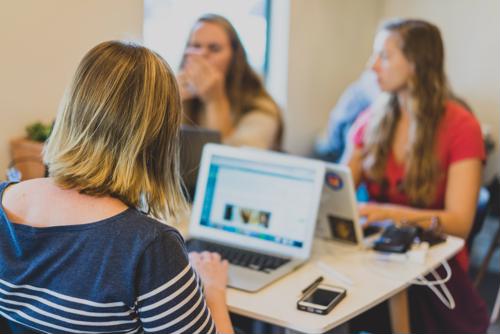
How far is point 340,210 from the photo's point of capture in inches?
70.6

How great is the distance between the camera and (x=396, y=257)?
5.61ft

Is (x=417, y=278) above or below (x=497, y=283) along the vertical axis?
above

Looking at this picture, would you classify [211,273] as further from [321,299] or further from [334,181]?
[334,181]

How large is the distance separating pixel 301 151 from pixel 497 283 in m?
1.33

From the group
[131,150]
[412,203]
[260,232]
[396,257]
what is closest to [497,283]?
[412,203]

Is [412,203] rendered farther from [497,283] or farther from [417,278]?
[497,283]

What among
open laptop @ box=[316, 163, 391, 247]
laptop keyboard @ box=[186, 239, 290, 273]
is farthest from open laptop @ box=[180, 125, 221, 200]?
open laptop @ box=[316, 163, 391, 247]

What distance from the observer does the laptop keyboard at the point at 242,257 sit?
1.61 m

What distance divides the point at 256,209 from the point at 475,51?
2152 mm

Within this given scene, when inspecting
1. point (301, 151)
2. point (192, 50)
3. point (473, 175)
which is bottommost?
point (301, 151)

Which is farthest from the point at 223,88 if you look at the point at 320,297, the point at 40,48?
the point at 320,297

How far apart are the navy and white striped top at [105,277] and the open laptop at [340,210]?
0.78 m

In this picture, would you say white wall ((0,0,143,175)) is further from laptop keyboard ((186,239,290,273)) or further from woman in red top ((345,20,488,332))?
woman in red top ((345,20,488,332))

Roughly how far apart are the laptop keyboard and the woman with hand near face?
0.73m
